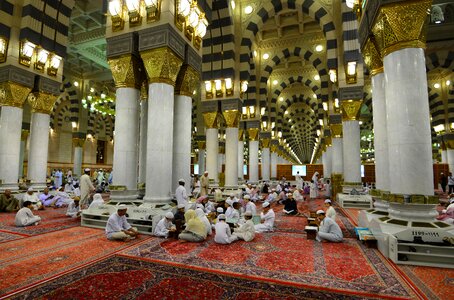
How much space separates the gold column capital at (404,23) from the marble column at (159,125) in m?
3.77

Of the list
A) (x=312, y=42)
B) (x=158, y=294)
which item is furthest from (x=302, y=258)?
(x=312, y=42)

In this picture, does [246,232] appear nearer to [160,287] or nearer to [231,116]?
[160,287]

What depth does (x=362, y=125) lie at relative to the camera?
24.2 m

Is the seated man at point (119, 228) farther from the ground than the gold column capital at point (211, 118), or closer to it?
closer to it

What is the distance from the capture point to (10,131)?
23.6ft

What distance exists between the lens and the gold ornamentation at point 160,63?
5.16 m

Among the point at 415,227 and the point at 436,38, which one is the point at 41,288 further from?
the point at 436,38

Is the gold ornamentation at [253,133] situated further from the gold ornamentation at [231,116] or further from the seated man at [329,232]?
the seated man at [329,232]

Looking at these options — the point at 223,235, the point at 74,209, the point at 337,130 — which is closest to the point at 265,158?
the point at 337,130

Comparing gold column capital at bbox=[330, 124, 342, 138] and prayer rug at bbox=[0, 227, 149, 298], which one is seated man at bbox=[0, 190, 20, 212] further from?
gold column capital at bbox=[330, 124, 342, 138]

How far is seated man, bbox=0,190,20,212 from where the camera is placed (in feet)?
22.4

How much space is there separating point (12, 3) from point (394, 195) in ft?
33.2

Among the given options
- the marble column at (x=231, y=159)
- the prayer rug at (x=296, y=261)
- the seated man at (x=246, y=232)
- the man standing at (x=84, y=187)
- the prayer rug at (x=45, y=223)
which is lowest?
the prayer rug at (x=296, y=261)

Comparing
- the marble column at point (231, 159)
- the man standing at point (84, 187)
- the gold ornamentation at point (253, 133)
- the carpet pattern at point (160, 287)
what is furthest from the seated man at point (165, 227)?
the gold ornamentation at point (253, 133)
